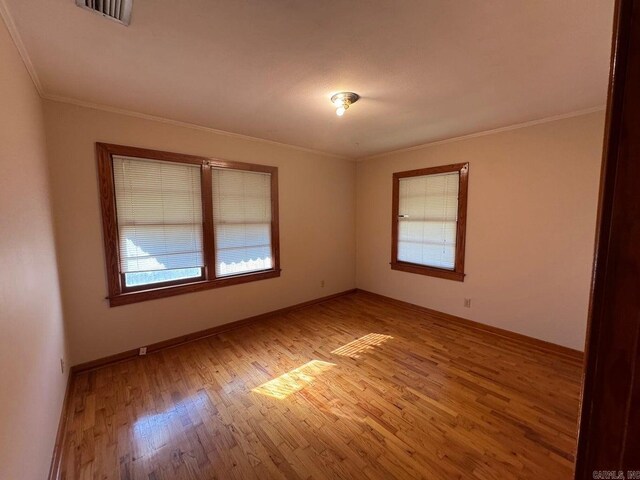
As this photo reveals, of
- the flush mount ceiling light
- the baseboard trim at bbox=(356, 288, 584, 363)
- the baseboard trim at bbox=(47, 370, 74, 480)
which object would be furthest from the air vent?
the baseboard trim at bbox=(356, 288, 584, 363)

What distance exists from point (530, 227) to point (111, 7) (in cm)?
387

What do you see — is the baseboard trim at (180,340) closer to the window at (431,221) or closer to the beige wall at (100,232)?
the beige wall at (100,232)

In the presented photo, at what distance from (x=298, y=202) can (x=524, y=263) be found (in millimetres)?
2959

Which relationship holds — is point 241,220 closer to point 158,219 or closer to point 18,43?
point 158,219

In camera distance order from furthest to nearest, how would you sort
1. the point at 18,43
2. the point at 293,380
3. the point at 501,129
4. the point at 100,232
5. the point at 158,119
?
the point at 501,129 → the point at 158,119 → the point at 100,232 → the point at 293,380 → the point at 18,43

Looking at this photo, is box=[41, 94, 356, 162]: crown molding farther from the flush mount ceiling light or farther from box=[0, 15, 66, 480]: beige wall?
the flush mount ceiling light

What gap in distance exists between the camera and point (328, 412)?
2010 mm

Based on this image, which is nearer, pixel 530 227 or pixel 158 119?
pixel 158 119

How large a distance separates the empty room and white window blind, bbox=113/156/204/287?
21 millimetres

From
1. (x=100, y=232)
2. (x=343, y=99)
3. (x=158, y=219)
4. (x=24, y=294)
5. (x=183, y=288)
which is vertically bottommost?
(x=183, y=288)

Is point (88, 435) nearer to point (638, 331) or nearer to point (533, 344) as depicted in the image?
point (638, 331)

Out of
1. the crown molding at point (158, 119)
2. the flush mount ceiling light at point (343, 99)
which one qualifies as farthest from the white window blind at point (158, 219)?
the flush mount ceiling light at point (343, 99)

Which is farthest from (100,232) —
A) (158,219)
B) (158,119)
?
(158,119)

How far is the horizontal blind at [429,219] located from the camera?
11.9ft
